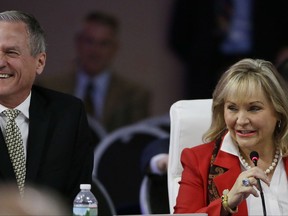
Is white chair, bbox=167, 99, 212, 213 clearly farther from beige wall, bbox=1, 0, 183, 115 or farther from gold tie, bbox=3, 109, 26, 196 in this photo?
beige wall, bbox=1, 0, 183, 115

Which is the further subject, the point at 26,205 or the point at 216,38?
the point at 216,38

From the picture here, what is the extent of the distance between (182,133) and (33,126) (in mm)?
595

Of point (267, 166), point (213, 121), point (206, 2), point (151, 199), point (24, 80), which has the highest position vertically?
point (206, 2)

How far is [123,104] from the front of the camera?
14.5ft

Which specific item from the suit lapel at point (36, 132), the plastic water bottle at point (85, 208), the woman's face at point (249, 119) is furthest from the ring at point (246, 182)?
the suit lapel at point (36, 132)

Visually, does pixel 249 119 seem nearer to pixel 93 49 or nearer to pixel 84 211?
pixel 84 211

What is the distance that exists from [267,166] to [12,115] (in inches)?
36.9

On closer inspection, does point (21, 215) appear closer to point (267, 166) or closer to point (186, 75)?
point (267, 166)

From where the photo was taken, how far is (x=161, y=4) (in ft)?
14.7

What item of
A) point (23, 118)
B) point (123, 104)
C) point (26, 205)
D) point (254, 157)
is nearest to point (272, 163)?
point (254, 157)

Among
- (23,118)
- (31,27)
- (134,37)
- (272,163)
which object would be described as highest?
(134,37)

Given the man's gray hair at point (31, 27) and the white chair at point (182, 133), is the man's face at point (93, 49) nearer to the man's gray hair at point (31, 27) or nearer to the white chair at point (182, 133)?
the white chair at point (182, 133)

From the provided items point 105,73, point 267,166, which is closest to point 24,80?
point 267,166

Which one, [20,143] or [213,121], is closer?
[20,143]
